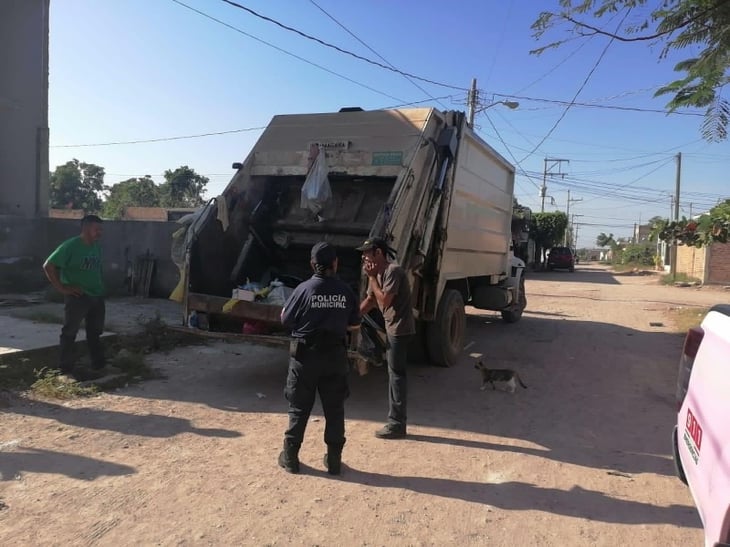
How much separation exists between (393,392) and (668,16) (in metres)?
4.49

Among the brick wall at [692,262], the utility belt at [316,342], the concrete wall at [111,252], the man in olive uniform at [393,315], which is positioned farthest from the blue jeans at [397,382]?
the brick wall at [692,262]

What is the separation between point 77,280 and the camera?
18.7 ft

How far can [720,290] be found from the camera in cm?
2362

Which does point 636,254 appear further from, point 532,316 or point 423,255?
point 423,255

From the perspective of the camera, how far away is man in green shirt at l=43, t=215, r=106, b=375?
18.5 feet

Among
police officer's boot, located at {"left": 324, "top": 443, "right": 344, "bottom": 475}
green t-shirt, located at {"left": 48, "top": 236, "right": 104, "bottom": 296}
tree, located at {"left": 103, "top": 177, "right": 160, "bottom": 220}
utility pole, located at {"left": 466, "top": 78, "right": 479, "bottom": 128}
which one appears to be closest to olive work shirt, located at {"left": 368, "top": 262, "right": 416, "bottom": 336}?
Answer: police officer's boot, located at {"left": 324, "top": 443, "right": 344, "bottom": 475}

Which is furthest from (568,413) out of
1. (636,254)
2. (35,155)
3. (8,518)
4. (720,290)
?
(636,254)

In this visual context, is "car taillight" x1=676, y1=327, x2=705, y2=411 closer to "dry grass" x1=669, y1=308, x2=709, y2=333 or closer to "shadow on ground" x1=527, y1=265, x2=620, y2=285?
"dry grass" x1=669, y1=308, x2=709, y2=333

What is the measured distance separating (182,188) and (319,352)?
2408 inches

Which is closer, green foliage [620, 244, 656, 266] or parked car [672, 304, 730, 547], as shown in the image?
parked car [672, 304, 730, 547]

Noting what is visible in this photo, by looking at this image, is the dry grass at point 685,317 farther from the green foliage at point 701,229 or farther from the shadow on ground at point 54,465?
the shadow on ground at point 54,465

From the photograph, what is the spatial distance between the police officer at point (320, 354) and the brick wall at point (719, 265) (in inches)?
1057

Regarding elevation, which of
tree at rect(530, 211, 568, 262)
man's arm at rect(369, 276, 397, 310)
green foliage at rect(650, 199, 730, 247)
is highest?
tree at rect(530, 211, 568, 262)

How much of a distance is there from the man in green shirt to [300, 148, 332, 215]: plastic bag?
2182 mm
